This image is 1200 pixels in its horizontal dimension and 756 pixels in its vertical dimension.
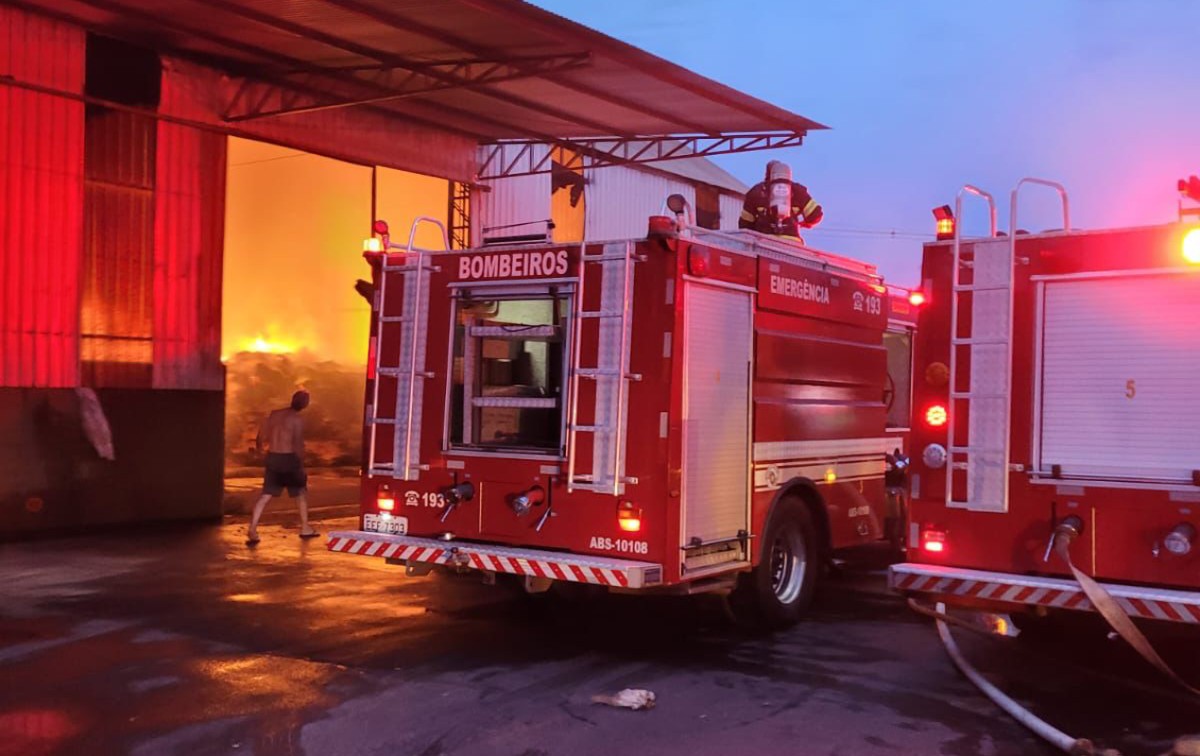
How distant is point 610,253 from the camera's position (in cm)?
718

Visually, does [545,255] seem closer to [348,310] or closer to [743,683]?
[743,683]

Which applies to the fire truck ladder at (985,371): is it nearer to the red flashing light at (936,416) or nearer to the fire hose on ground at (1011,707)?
the red flashing light at (936,416)

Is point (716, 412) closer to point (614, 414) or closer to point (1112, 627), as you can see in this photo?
point (614, 414)

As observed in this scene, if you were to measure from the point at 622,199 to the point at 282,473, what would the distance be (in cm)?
1268

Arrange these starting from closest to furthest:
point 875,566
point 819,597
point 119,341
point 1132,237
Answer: point 1132,237 < point 819,597 < point 875,566 < point 119,341

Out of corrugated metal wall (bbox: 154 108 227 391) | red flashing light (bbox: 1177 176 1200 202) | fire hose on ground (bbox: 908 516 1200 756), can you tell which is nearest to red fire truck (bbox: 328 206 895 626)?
fire hose on ground (bbox: 908 516 1200 756)

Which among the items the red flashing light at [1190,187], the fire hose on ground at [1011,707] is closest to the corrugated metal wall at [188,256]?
the fire hose on ground at [1011,707]

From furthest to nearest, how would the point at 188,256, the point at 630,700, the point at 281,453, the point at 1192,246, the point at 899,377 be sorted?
the point at 188,256, the point at 281,453, the point at 899,377, the point at 630,700, the point at 1192,246

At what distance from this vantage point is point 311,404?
1820 centimetres

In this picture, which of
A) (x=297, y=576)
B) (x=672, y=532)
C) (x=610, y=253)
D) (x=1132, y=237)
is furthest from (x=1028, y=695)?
(x=297, y=576)

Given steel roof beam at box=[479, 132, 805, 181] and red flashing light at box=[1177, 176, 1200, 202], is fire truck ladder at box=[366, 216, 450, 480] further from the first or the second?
steel roof beam at box=[479, 132, 805, 181]

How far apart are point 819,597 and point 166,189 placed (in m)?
9.76

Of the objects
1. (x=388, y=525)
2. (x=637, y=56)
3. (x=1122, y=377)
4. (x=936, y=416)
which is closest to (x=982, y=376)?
(x=936, y=416)

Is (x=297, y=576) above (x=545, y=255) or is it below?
below
